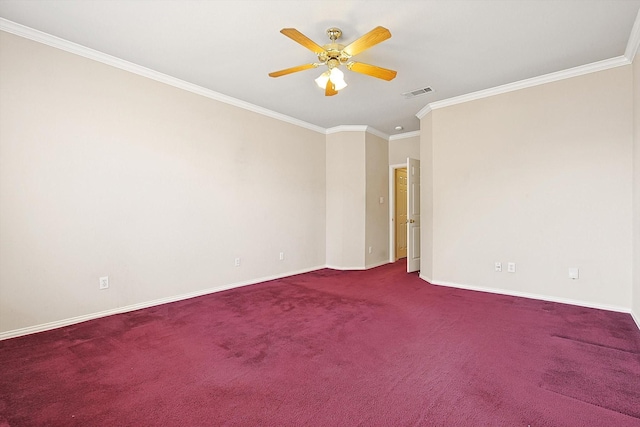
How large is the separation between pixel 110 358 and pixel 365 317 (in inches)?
90.9

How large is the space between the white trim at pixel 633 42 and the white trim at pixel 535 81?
0.34 ft

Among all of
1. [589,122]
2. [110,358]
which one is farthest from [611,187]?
[110,358]

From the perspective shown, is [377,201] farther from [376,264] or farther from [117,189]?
[117,189]

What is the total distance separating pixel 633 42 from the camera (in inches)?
120

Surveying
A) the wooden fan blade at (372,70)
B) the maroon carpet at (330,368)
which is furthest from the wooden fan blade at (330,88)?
the maroon carpet at (330,368)

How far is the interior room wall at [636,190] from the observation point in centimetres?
311

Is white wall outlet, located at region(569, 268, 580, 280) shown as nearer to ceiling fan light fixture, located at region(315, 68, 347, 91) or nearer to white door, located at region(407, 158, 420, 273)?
white door, located at region(407, 158, 420, 273)

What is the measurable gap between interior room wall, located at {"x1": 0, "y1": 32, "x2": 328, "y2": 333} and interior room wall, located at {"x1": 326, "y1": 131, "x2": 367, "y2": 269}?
1433 millimetres

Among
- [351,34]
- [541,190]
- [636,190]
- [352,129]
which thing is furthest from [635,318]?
[352,129]

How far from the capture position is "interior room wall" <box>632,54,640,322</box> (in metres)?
3.11

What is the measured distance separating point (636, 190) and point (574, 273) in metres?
1.10

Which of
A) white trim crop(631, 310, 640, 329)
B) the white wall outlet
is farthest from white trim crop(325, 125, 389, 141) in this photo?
white trim crop(631, 310, 640, 329)

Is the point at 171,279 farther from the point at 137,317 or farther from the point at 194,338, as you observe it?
the point at 194,338

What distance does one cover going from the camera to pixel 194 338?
2.77 meters
